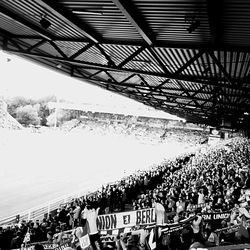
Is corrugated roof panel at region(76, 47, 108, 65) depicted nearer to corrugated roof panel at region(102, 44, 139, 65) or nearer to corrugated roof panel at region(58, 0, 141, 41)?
corrugated roof panel at region(102, 44, 139, 65)

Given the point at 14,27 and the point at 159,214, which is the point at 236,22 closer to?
the point at 159,214

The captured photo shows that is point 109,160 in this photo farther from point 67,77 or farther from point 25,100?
point 25,100

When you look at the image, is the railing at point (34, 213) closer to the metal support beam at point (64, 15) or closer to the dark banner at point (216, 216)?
the dark banner at point (216, 216)

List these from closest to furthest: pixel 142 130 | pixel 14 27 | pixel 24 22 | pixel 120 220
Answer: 1. pixel 120 220
2. pixel 24 22
3. pixel 14 27
4. pixel 142 130

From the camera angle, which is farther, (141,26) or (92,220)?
(92,220)

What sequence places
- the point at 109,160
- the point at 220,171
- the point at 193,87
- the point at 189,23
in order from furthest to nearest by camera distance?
the point at 109,160, the point at 220,171, the point at 193,87, the point at 189,23

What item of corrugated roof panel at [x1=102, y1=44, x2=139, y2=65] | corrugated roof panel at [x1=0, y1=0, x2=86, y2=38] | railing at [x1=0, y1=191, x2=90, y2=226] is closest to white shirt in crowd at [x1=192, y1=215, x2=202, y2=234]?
corrugated roof panel at [x1=102, y1=44, x2=139, y2=65]

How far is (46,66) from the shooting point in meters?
9.67

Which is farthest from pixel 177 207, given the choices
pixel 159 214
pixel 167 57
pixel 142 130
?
pixel 142 130

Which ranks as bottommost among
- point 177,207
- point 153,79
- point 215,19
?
point 177,207

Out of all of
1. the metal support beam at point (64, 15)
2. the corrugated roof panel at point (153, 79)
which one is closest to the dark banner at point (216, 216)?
the metal support beam at point (64, 15)

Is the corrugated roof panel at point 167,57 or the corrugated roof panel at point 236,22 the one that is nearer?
the corrugated roof panel at point 236,22

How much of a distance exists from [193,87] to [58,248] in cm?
903

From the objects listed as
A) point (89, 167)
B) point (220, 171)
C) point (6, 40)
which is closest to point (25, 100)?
point (89, 167)
